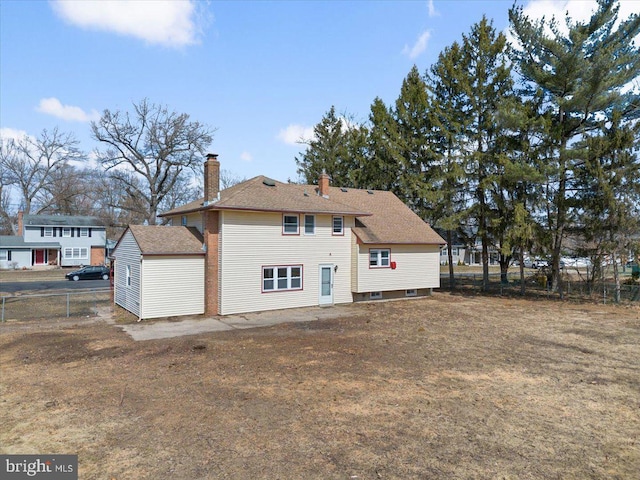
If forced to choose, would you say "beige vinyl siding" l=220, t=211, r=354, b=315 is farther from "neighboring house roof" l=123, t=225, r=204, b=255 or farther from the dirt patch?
the dirt patch

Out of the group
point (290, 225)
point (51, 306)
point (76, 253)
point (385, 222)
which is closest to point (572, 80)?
point (385, 222)

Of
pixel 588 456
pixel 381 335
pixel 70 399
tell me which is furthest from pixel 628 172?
pixel 70 399

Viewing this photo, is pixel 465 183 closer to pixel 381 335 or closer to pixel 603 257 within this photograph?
pixel 603 257

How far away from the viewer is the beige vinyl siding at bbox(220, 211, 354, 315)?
1795 centimetres

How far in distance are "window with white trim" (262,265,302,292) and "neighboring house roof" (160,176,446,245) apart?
2.87m

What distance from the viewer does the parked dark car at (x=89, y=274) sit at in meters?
34.2

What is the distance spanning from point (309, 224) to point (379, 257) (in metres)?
4.73

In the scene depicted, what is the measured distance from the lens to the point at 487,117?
27172 millimetres

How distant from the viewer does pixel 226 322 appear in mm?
16672

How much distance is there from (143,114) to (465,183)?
33289mm

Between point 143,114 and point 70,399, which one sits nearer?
point 70,399

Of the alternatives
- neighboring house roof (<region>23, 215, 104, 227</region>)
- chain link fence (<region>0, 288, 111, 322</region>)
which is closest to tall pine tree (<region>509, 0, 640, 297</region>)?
chain link fence (<region>0, 288, 111, 322</region>)

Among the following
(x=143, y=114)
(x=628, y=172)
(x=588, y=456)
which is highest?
(x=143, y=114)

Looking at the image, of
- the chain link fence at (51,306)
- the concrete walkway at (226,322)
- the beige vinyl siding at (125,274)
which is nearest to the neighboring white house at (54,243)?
the chain link fence at (51,306)
